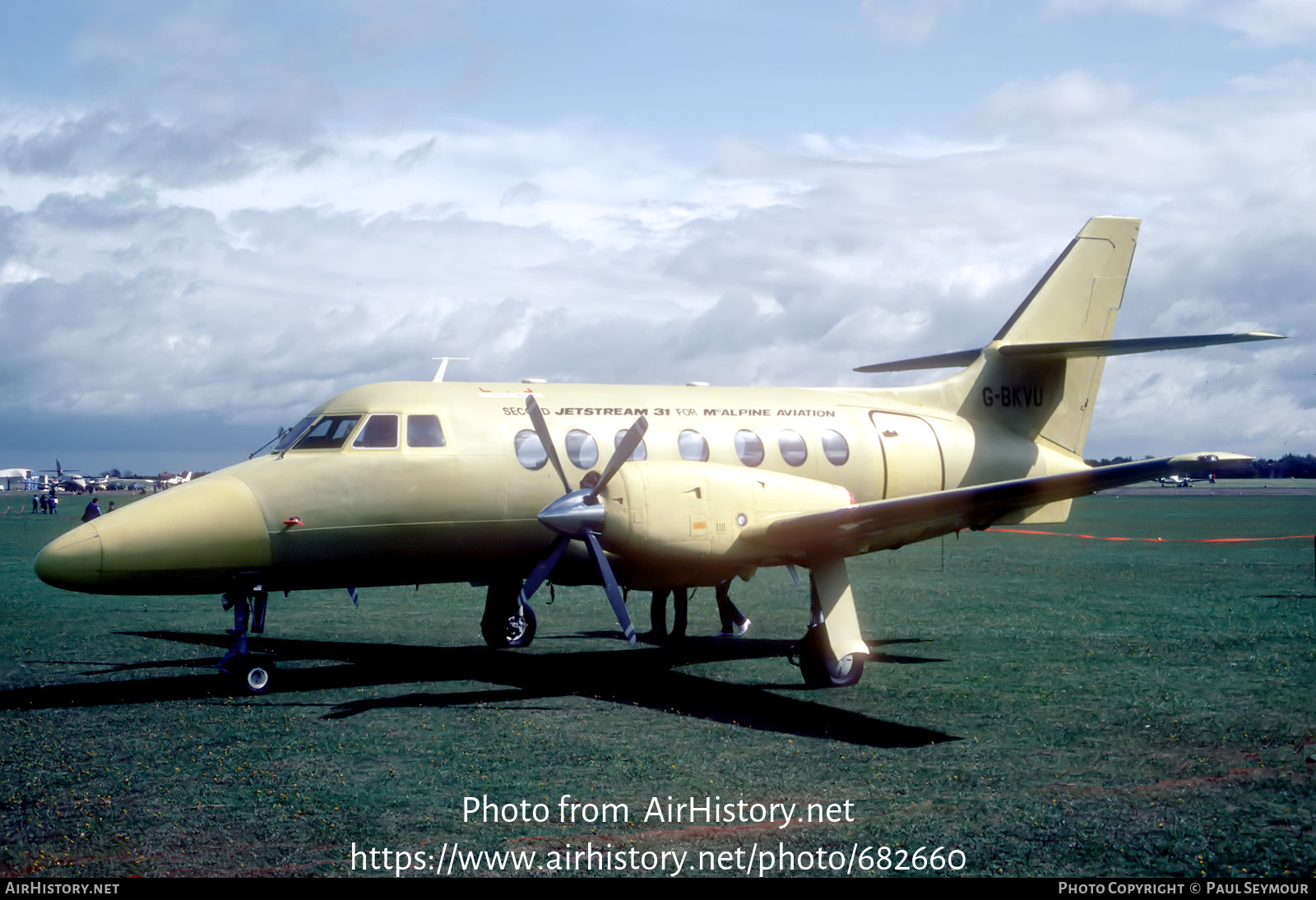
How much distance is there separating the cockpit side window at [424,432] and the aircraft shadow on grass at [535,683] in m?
3.05

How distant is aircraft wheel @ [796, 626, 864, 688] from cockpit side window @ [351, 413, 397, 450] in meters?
5.74

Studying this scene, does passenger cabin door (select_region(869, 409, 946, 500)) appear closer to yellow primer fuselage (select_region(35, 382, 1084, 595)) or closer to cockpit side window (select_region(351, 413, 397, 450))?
yellow primer fuselage (select_region(35, 382, 1084, 595))

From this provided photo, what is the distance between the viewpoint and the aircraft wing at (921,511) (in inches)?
440

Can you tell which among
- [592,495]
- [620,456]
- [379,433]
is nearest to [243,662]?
[379,433]

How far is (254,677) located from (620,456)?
5054 millimetres

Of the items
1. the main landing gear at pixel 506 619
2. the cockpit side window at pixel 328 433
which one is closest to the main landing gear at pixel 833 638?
the main landing gear at pixel 506 619

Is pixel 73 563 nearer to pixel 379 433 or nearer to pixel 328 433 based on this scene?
pixel 328 433

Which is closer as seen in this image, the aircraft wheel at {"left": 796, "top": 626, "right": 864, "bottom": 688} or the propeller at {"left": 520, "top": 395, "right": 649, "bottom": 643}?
the propeller at {"left": 520, "top": 395, "right": 649, "bottom": 643}

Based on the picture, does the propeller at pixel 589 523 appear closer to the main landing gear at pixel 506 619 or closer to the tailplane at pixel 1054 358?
the main landing gear at pixel 506 619

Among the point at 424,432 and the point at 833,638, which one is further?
the point at 424,432

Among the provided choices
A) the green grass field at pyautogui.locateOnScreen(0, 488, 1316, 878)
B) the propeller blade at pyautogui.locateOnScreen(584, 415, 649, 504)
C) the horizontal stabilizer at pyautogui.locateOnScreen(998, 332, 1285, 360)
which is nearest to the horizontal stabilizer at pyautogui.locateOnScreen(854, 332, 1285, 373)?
the horizontal stabilizer at pyautogui.locateOnScreen(998, 332, 1285, 360)

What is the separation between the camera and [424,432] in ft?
45.1

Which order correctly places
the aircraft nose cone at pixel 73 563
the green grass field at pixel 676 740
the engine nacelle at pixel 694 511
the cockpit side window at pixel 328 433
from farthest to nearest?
1. the cockpit side window at pixel 328 433
2. the engine nacelle at pixel 694 511
3. the aircraft nose cone at pixel 73 563
4. the green grass field at pixel 676 740

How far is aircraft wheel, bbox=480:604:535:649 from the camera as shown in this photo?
16547 millimetres
